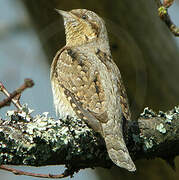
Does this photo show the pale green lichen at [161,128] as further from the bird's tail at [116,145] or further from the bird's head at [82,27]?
the bird's head at [82,27]

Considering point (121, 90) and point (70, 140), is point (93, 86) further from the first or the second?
→ point (70, 140)

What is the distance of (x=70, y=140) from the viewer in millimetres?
3551

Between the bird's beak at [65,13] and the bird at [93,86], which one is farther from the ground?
the bird's beak at [65,13]

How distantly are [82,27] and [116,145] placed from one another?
7.88 ft

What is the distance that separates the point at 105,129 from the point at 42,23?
2305 millimetres

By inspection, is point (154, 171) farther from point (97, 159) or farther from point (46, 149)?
point (46, 149)

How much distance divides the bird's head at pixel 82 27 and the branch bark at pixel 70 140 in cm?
180

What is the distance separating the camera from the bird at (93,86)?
3781mm

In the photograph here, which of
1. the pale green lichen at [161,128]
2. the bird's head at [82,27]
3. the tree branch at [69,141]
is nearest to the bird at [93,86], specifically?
the bird's head at [82,27]

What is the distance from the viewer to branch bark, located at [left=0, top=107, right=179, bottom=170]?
3.41m

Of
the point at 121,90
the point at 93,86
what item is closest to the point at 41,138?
the point at 93,86

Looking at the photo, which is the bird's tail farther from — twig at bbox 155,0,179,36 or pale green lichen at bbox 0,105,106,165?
twig at bbox 155,0,179,36

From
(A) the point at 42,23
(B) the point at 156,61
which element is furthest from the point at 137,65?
(A) the point at 42,23

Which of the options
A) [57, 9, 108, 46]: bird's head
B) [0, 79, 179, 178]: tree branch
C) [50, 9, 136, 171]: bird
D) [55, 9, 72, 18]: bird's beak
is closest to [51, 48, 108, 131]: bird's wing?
[50, 9, 136, 171]: bird
